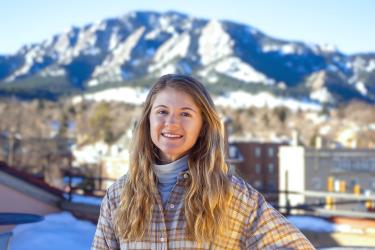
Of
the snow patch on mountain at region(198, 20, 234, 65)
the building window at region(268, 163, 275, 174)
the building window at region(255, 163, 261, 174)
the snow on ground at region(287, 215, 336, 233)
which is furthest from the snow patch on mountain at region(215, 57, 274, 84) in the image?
the snow on ground at region(287, 215, 336, 233)

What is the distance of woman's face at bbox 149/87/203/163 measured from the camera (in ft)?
6.31

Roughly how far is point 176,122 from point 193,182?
0.74ft

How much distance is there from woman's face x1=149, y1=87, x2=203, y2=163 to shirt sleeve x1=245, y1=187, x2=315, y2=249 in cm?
33

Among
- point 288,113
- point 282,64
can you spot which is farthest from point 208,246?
point 282,64

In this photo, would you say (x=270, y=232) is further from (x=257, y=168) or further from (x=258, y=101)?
(x=258, y=101)

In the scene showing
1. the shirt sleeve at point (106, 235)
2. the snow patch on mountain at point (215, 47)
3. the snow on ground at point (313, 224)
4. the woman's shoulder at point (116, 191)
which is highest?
the snow patch on mountain at point (215, 47)

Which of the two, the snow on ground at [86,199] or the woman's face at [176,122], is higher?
the woman's face at [176,122]

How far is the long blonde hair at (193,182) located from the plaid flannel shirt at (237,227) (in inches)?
1.0

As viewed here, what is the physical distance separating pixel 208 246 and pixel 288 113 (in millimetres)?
125212

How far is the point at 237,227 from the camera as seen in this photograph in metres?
1.83

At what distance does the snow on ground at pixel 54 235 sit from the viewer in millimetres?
5738

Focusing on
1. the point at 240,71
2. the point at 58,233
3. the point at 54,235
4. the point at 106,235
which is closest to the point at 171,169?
the point at 106,235

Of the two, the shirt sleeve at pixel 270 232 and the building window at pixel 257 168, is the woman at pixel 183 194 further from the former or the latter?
the building window at pixel 257 168

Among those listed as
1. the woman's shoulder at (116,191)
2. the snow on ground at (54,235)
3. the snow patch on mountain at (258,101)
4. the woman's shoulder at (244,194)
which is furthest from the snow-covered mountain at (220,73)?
the woman's shoulder at (244,194)
